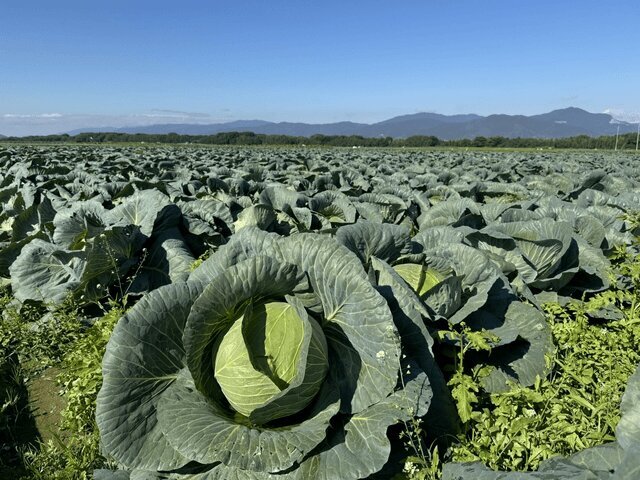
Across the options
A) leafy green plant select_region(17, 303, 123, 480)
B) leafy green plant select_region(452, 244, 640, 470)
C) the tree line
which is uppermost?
leafy green plant select_region(452, 244, 640, 470)

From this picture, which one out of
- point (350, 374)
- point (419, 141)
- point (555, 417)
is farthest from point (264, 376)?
point (419, 141)

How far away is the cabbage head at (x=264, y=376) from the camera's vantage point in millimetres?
Answer: 2062

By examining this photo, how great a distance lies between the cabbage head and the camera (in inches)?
81.2

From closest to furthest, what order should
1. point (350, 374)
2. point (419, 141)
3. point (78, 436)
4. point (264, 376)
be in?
→ point (264, 376), point (350, 374), point (78, 436), point (419, 141)

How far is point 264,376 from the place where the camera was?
2.21 meters

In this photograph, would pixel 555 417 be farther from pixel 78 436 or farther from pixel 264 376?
pixel 78 436

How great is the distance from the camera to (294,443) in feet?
6.64

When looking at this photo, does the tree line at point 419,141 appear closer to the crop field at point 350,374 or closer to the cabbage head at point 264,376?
the crop field at point 350,374

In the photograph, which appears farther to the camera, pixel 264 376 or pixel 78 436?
pixel 78 436

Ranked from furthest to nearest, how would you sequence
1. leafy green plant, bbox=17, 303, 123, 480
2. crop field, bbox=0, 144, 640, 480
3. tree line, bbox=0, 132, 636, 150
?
tree line, bbox=0, 132, 636, 150 < leafy green plant, bbox=17, 303, 123, 480 < crop field, bbox=0, 144, 640, 480

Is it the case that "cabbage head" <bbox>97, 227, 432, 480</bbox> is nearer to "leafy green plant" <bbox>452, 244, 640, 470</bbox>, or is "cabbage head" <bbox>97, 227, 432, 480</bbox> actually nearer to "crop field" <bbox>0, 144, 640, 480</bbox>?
"crop field" <bbox>0, 144, 640, 480</bbox>

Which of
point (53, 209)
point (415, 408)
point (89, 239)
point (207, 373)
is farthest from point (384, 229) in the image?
point (53, 209)

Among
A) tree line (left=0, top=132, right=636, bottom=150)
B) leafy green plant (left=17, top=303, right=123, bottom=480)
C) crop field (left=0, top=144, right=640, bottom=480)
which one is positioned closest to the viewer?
crop field (left=0, top=144, right=640, bottom=480)

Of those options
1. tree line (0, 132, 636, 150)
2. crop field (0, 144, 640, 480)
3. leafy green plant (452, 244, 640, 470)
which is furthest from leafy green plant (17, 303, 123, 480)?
tree line (0, 132, 636, 150)
